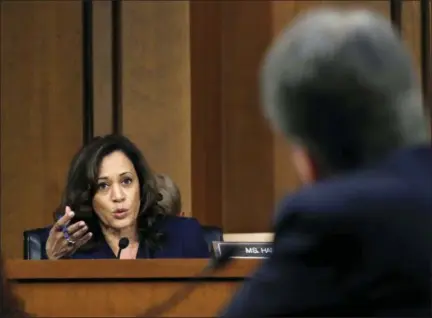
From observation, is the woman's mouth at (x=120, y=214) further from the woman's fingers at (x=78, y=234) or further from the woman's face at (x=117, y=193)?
the woman's fingers at (x=78, y=234)

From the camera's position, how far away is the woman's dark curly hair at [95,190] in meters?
3.36

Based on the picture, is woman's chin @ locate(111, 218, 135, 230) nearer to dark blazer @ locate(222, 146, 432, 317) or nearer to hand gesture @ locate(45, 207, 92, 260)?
hand gesture @ locate(45, 207, 92, 260)

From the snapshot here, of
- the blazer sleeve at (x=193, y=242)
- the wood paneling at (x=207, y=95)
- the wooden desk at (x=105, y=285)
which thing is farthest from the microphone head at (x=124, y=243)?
the wood paneling at (x=207, y=95)

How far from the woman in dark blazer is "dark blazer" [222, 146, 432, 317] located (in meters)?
2.35

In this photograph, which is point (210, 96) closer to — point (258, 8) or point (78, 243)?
point (258, 8)

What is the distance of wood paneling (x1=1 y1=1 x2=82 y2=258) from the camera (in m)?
5.83

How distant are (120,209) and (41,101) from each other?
106 inches

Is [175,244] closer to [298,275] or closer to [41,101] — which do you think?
[298,275]

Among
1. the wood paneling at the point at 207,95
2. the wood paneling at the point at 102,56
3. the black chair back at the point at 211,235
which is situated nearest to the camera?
the black chair back at the point at 211,235

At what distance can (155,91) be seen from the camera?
19.2 feet

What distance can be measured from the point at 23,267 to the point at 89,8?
304cm

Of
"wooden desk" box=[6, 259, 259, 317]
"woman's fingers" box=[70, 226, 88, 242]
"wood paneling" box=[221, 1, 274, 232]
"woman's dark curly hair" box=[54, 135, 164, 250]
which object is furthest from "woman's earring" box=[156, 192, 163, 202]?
"wood paneling" box=[221, 1, 274, 232]

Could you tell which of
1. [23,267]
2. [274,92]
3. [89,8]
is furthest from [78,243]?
[89,8]

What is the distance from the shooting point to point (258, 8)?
228 inches
